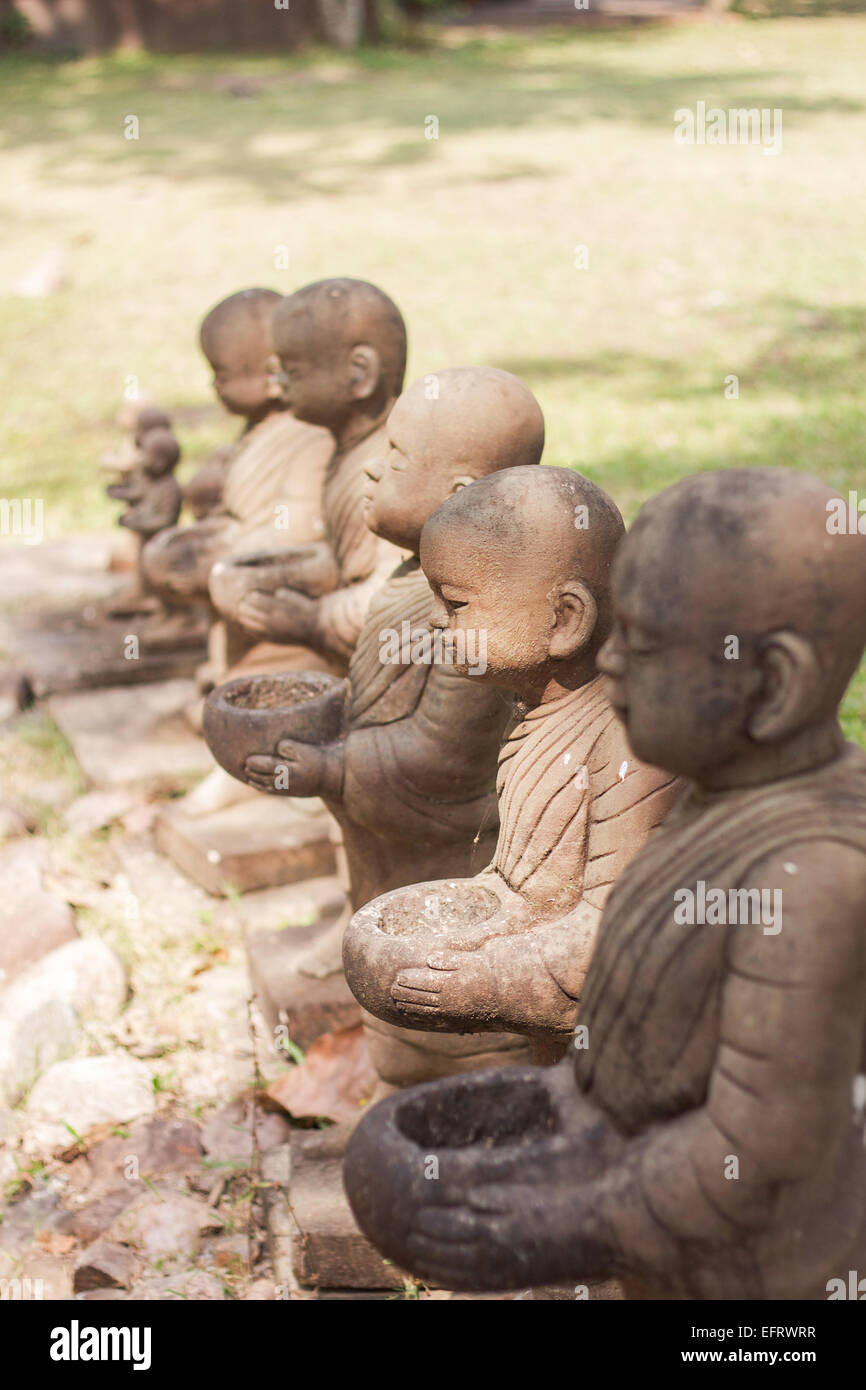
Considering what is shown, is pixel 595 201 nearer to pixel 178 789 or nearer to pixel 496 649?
pixel 178 789

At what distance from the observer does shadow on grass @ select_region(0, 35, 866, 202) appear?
51.7 feet

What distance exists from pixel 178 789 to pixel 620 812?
3.10 meters

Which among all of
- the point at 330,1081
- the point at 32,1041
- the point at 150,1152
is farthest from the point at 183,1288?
the point at 32,1041

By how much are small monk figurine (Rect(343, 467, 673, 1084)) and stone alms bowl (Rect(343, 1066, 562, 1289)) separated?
1.03 ft

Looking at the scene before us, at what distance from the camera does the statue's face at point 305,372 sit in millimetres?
3584

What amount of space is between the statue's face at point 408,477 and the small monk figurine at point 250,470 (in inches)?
51.6

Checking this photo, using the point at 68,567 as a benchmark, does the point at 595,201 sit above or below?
above

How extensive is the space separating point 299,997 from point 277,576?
41.7 inches

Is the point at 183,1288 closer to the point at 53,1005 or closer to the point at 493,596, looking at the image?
the point at 53,1005

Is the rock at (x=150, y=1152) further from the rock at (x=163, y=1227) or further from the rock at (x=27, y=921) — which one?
the rock at (x=27, y=921)

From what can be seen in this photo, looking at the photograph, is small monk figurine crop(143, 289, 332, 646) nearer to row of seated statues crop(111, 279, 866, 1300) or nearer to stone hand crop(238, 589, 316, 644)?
stone hand crop(238, 589, 316, 644)

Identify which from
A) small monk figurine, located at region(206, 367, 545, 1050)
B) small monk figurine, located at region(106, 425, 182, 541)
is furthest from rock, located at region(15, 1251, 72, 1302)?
small monk figurine, located at region(106, 425, 182, 541)

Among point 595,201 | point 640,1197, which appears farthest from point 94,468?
point 640,1197

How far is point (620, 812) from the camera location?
229 centimetres
